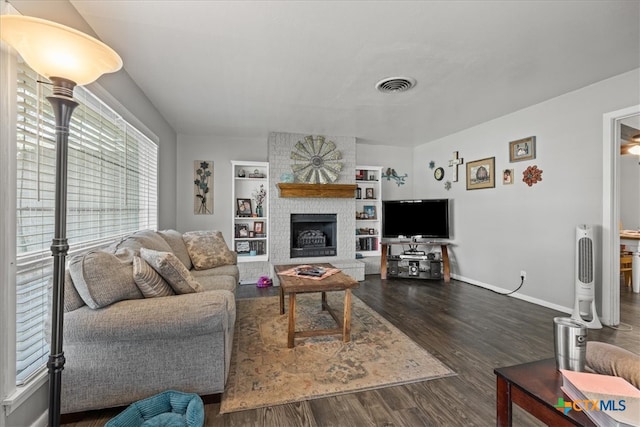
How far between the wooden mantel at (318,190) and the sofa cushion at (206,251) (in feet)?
4.54

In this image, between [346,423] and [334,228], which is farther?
[334,228]

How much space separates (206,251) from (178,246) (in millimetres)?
305

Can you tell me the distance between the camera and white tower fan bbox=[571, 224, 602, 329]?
9.02 ft

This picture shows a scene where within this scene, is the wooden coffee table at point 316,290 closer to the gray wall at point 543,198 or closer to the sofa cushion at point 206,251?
the sofa cushion at point 206,251

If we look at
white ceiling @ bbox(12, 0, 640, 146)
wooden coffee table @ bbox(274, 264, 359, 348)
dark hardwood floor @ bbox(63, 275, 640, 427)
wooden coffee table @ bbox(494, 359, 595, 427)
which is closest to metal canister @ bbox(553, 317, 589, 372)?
wooden coffee table @ bbox(494, 359, 595, 427)

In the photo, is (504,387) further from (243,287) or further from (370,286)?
(243,287)

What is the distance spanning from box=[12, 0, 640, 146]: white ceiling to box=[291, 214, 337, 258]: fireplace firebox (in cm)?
184

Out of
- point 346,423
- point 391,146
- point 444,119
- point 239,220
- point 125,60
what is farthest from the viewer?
point 391,146

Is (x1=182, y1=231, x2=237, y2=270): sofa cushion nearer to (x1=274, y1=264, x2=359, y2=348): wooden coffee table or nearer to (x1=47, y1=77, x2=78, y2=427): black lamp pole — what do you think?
(x1=274, y1=264, x2=359, y2=348): wooden coffee table

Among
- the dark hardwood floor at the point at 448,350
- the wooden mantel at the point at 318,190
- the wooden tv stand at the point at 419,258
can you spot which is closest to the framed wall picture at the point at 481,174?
the wooden tv stand at the point at 419,258

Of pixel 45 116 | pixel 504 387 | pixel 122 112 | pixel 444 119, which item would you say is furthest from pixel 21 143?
pixel 444 119

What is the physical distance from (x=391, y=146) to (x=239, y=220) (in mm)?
3240

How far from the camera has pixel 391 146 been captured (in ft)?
18.5

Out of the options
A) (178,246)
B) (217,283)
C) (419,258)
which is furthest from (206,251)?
(419,258)
